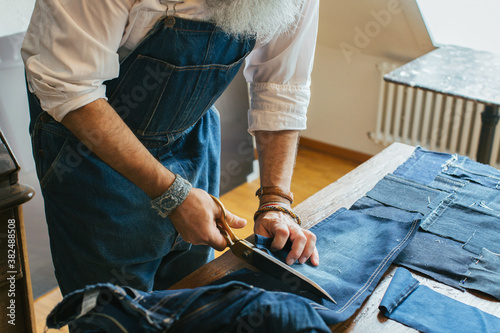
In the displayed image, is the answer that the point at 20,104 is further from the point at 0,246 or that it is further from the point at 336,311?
the point at 336,311

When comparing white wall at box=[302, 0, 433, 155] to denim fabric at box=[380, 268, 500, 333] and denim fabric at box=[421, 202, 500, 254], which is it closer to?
denim fabric at box=[421, 202, 500, 254]

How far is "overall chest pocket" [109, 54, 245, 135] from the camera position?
37.6 inches

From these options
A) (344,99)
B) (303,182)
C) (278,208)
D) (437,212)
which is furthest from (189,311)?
(344,99)

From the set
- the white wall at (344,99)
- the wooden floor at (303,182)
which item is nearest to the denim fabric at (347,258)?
the wooden floor at (303,182)

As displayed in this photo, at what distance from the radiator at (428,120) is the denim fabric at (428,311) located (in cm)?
217

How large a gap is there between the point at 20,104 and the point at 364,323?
5.34 ft

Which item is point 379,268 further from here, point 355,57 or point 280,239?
point 355,57

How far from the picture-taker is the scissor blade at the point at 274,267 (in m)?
0.84

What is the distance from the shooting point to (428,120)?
3.03m

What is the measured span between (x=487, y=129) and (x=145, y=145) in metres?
1.70

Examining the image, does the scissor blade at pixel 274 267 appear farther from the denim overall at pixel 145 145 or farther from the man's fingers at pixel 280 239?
the denim overall at pixel 145 145

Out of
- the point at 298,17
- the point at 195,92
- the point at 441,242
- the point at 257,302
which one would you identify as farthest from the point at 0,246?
the point at 441,242

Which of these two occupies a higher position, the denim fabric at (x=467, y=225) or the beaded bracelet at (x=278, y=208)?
the beaded bracelet at (x=278, y=208)

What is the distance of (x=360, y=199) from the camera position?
3.92ft
